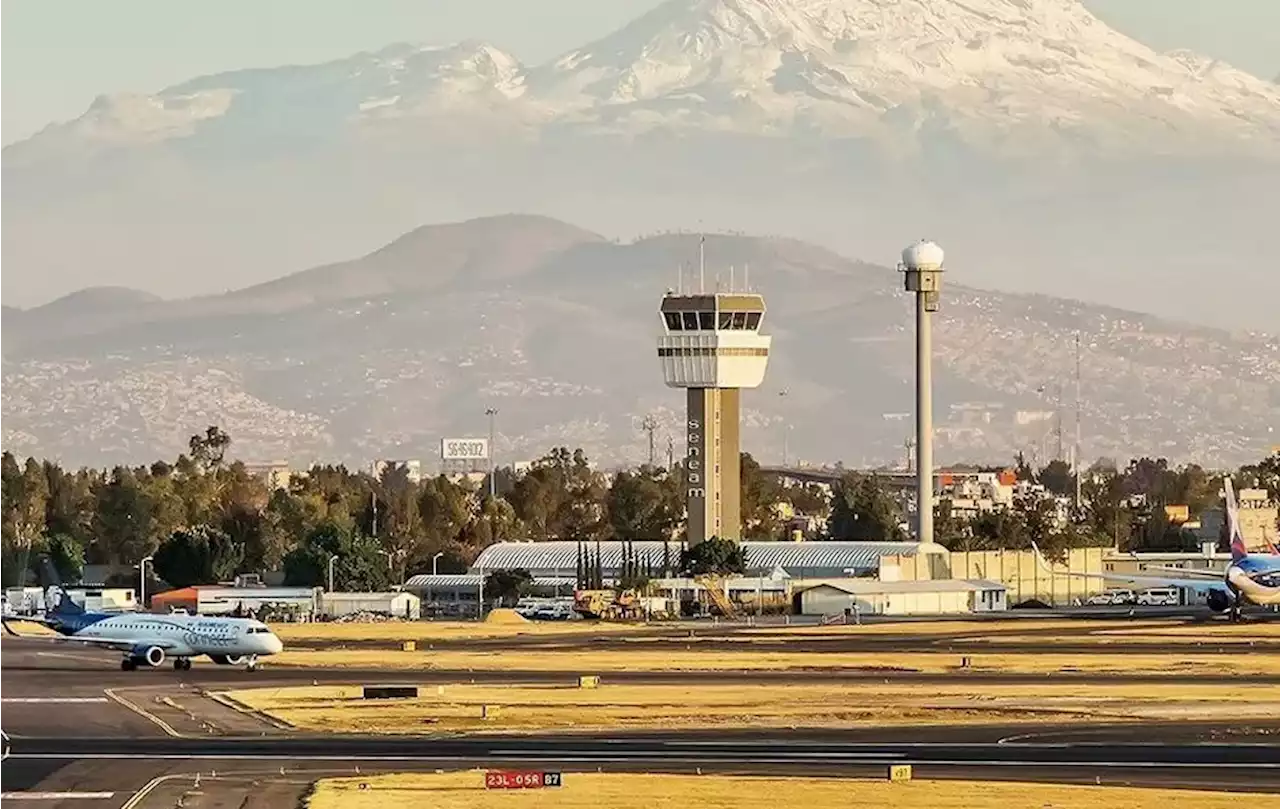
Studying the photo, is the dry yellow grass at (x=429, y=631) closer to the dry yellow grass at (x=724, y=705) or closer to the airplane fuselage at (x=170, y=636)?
the airplane fuselage at (x=170, y=636)

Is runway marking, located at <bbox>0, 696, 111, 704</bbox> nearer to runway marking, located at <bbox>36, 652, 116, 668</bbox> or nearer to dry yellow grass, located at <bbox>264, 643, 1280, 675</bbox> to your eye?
dry yellow grass, located at <bbox>264, 643, 1280, 675</bbox>

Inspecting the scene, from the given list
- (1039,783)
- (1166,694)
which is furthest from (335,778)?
(1166,694)

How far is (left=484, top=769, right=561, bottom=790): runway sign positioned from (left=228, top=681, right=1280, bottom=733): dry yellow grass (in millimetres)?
19913

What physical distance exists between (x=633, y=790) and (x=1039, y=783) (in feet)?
37.3

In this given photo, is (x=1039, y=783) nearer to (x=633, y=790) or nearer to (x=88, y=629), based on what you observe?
(x=633, y=790)

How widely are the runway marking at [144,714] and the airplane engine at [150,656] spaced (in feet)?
53.0

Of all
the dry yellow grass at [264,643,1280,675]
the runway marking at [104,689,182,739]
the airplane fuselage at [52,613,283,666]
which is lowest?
the runway marking at [104,689,182,739]

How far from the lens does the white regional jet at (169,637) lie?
13212 cm

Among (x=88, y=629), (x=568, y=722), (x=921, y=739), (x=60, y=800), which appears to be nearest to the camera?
(x=60, y=800)

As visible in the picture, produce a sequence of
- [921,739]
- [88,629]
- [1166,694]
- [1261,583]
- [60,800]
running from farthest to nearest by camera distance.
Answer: [1261,583] < [88,629] < [1166,694] < [921,739] < [60,800]

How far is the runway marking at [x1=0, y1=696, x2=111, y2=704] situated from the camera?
108 m

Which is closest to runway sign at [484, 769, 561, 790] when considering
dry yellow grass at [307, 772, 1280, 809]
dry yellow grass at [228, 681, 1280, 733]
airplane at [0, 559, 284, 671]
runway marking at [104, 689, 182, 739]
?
dry yellow grass at [307, 772, 1280, 809]

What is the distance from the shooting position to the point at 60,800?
68.5 metres

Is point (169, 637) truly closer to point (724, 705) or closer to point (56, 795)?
point (724, 705)
